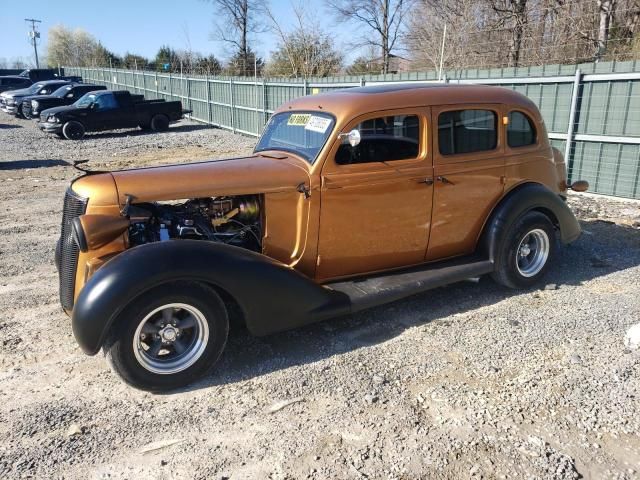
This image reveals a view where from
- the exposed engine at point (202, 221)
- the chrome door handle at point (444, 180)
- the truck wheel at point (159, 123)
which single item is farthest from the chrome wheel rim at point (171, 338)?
the truck wheel at point (159, 123)

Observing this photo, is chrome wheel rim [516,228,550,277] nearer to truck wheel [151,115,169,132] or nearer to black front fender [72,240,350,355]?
black front fender [72,240,350,355]

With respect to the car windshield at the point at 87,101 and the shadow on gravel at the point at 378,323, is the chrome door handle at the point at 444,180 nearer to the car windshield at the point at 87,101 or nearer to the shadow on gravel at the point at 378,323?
the shadow on gravel at the point at 378,323

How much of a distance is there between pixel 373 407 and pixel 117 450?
155cm

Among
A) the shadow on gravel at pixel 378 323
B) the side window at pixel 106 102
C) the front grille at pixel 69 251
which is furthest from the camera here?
the side window at pixel 106 102

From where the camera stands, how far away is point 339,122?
4.09 m

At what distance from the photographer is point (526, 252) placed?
5.08 m

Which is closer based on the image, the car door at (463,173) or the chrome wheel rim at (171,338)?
the chrome wheel rim at (171,338)

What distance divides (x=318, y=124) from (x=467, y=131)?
54.8 inches

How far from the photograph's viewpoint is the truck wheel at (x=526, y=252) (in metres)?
4.83

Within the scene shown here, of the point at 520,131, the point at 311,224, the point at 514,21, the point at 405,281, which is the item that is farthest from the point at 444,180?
the point at 514,21

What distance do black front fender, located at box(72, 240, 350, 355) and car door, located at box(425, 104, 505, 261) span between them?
1300 mm

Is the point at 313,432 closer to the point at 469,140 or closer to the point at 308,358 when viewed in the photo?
the point at 308,358

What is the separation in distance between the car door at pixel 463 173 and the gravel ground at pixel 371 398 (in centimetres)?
63

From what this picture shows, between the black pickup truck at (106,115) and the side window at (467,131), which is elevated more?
the side window at (467,131)
